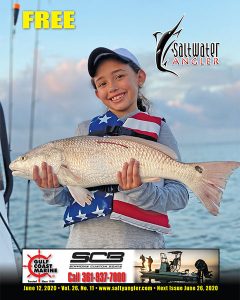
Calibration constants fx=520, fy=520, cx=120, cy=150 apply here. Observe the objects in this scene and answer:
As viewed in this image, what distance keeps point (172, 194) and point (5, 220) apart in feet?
3.51

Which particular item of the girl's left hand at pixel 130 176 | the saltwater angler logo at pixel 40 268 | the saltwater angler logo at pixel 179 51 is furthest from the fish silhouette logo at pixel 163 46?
the saltwater angler logo at pixel 40 268

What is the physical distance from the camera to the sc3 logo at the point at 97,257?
6.70ft

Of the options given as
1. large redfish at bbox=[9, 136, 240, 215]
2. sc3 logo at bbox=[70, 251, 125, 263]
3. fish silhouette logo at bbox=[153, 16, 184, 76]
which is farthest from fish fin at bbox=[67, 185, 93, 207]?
fish silhouette logo at bbox=[153, 16, 184, 76]

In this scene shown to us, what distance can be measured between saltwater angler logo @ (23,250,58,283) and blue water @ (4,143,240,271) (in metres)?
0.26

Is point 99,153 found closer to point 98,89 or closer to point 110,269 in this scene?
point 98,89

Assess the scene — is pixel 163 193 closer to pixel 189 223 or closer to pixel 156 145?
pixel 156 145

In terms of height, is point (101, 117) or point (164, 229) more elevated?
point (101, 117)

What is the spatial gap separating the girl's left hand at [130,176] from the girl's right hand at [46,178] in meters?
0.24

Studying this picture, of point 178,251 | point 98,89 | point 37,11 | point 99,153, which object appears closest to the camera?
point 99,153

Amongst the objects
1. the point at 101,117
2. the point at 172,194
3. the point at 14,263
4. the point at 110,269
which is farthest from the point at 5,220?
the point at 172,194

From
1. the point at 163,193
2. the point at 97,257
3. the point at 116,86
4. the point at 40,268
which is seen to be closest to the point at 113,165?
the point at 163,193

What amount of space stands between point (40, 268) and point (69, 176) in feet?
2.00

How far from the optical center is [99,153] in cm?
186

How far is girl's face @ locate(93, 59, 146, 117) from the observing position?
198 cm
